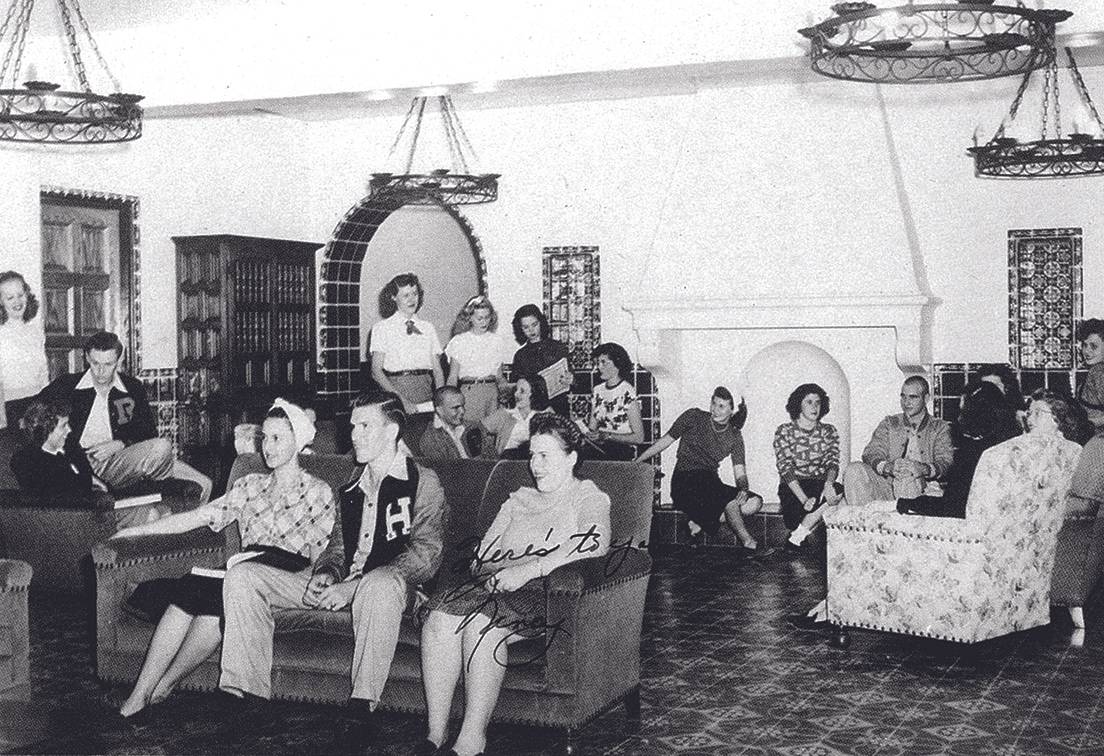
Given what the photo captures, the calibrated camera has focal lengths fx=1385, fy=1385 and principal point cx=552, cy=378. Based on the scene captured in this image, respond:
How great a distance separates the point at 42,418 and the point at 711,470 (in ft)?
13.2

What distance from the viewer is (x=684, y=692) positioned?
5.29m

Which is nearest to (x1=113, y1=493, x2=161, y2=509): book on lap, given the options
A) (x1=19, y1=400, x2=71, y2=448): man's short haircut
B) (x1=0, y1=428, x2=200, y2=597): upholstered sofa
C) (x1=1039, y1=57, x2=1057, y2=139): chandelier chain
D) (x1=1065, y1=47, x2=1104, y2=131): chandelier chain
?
(x1=0, y1=428, x2=200, y2=597): upholstered sofa

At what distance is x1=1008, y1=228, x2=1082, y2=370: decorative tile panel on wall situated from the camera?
29.2 ft

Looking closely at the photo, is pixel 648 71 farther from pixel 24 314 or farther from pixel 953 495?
pixel 24 314

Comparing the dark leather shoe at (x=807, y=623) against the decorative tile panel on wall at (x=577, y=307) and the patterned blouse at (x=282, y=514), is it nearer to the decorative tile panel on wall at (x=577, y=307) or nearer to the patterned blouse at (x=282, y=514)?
the patterned blouse at (x=282, y=514)

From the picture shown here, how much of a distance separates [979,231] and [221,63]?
491 cm

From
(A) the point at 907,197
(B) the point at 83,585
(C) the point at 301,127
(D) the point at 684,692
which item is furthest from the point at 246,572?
(C) the point at 301,127

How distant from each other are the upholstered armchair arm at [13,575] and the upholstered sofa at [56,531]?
6.21 ft

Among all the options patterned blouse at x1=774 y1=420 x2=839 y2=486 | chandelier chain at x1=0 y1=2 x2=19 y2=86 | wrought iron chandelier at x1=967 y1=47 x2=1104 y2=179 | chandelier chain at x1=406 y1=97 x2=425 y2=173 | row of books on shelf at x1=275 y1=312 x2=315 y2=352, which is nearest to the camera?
chandelier chain at x1=0 y1=2 x2=19 y2=86

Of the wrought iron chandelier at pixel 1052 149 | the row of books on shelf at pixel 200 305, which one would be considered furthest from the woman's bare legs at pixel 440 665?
the row of books on shelf at pixel 200 305

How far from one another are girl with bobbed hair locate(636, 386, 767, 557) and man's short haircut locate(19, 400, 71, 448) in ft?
11.7

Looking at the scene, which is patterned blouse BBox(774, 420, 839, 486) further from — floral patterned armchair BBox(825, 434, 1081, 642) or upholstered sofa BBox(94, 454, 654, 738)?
upholstered sofa BBox(94, 454, 654, 738)

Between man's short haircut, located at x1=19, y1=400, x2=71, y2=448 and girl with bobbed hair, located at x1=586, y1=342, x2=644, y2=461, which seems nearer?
man's short haircut, located at x1=19, y1=400, x2=71, y2=448

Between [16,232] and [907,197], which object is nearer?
[16,232]
